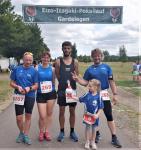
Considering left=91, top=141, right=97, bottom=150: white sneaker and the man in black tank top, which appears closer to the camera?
left=91, top=141, right=97, bottom=150: white sneaker

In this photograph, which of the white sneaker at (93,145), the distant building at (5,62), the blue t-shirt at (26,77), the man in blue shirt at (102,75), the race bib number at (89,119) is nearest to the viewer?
the white sneaker at (93,145)

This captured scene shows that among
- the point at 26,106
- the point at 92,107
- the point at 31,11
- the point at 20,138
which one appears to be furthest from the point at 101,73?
the point at 31,11

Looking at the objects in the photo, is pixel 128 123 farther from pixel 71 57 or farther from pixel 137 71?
pixel 137 71

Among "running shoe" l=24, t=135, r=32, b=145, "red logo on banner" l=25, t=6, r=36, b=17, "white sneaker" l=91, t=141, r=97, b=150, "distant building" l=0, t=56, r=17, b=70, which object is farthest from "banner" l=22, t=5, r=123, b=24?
"distant building" l=0, t=56, r=17, b=70

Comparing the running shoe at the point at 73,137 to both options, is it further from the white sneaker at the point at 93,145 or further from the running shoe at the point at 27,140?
the running shoe at the point at 27,140

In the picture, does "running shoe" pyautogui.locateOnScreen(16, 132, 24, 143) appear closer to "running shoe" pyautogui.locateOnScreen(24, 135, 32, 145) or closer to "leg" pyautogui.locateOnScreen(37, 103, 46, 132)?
"running shoe" pyautogui.locateOnScreen(24, 135, 32, 145)

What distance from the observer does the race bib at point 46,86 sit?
8.80 meters

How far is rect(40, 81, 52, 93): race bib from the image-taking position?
880 centimetres

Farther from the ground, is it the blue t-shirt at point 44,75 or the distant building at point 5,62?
the blue t-shirt at point 44,75

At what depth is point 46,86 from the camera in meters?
8.80

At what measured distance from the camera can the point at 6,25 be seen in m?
43.4

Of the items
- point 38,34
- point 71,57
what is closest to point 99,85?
point 71,57

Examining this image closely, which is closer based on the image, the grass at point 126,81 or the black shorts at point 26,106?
the black shorts at point 26,106

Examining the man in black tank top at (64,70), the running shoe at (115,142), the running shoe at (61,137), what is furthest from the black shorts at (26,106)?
Answer: the running shoe at (115,142)
